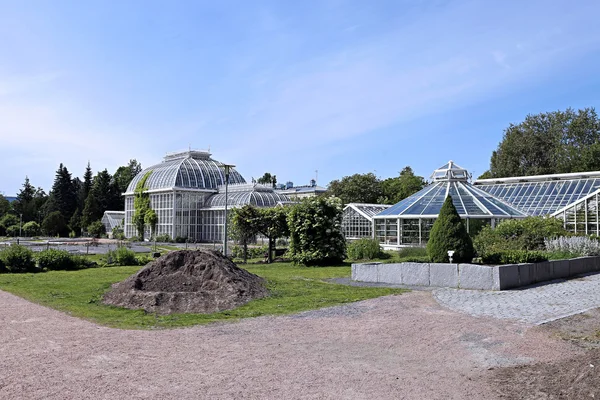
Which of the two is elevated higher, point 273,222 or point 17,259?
point 273,222

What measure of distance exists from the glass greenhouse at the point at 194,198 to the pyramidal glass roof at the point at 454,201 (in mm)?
18504

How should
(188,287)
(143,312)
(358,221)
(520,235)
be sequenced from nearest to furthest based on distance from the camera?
(143,312) → (188,287) → (520,235) → (358,221)

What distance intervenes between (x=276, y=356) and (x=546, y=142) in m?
54.2

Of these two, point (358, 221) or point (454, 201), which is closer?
point (454, 201)

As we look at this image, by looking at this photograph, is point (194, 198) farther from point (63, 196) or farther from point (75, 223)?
point (63, 196)

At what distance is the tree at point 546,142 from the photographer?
170 ft

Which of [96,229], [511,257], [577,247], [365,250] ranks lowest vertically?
[365,250]

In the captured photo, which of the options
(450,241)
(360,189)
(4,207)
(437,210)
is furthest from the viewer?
(4,207)

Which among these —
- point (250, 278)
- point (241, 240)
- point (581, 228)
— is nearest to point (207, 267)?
point (250, 278)

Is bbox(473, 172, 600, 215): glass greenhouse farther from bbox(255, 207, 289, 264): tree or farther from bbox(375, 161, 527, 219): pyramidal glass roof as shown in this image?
bbox(255, 207, 289, 264): tree

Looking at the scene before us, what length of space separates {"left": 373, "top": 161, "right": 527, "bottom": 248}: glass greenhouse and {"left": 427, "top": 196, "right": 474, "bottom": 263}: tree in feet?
41.4

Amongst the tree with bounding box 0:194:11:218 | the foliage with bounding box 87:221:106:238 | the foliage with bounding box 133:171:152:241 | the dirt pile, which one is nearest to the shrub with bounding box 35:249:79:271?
the dirt pile

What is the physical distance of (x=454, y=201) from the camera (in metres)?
31.0

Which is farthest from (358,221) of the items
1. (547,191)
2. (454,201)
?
(547,191)
